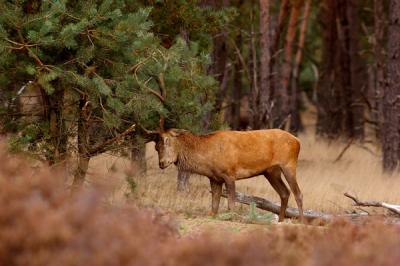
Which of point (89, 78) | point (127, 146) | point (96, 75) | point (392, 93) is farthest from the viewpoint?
point (392, 93)

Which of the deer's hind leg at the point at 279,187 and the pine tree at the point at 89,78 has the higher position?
the pine tree at the point at 89,78

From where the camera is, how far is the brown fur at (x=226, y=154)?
805 centimetres

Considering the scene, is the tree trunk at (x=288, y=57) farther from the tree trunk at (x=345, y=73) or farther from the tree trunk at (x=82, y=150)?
the tree trunk at (x=82, y=150)

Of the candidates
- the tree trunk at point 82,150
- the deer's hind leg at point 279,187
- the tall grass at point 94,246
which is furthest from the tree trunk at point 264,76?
the tall grass at point 94,246

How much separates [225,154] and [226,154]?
0.06 feet

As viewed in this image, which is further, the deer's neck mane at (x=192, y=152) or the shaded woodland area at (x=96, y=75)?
the deer's neck mane at (x=192, y=152)

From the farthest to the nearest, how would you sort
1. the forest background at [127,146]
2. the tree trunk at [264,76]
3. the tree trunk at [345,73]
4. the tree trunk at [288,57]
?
the tree trunk at [345,73] < the tree trunk at [288,57] < the tree trunk at [264,76] < the forest background at [127,146]

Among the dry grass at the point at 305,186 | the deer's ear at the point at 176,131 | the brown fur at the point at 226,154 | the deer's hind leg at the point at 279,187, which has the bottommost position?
the dry grass at the point at 305,186

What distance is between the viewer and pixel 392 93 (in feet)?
44.0

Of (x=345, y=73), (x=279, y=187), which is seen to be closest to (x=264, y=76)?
(x=279, y=187)

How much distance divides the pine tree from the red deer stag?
0.42m

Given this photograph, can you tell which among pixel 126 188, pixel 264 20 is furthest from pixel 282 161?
pixel 264 20

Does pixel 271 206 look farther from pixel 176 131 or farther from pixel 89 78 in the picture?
pixel 89 78

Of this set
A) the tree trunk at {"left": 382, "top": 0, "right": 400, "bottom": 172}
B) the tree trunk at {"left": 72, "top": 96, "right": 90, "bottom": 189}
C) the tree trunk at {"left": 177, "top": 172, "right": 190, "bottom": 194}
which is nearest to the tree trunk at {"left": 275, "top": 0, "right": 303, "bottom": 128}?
the tree trunk at {"left": 382, "top": 0, "right": 400, "bottom": 172}
